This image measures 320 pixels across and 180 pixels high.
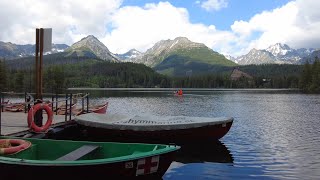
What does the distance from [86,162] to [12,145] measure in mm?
4928

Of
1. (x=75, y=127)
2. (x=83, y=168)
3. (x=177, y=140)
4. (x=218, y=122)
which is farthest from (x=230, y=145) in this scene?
(x=83, y=168)

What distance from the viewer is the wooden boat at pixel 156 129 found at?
950 inches

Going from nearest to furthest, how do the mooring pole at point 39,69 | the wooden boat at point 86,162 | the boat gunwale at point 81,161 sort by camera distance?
1. the boat gunwale at point 81,161
2. the wooden boat at point 86,162
3. the mooring pole at point 39,69

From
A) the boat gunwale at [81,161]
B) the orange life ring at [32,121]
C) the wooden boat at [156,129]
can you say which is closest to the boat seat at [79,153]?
the boat gunwale at [81,161]

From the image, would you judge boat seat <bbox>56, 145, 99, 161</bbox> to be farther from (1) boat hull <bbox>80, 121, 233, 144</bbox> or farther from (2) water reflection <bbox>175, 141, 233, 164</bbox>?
(1) boat hull <bbox>80, 121, 233, 144</bbox>

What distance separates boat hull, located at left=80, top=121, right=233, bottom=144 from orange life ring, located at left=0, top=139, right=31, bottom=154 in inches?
368

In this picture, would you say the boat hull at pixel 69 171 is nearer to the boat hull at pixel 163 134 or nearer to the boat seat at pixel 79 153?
the boat seat at pixel 79 153

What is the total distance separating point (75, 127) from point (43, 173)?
1319 cm

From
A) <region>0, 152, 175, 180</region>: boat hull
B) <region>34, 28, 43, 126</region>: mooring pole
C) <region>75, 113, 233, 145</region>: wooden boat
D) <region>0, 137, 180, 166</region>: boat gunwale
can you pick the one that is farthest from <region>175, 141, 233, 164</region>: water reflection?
<region>34, 28, 43, 126</region>: mooring pole

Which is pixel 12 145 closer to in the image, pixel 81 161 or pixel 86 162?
pixel 81 161

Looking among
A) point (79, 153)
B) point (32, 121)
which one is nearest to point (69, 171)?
point (79, 153)

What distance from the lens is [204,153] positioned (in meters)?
22.7

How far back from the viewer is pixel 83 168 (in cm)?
1286

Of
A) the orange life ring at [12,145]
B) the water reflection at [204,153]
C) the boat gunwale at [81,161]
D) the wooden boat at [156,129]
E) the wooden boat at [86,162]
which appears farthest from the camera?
the wooden boat at [156,129]
